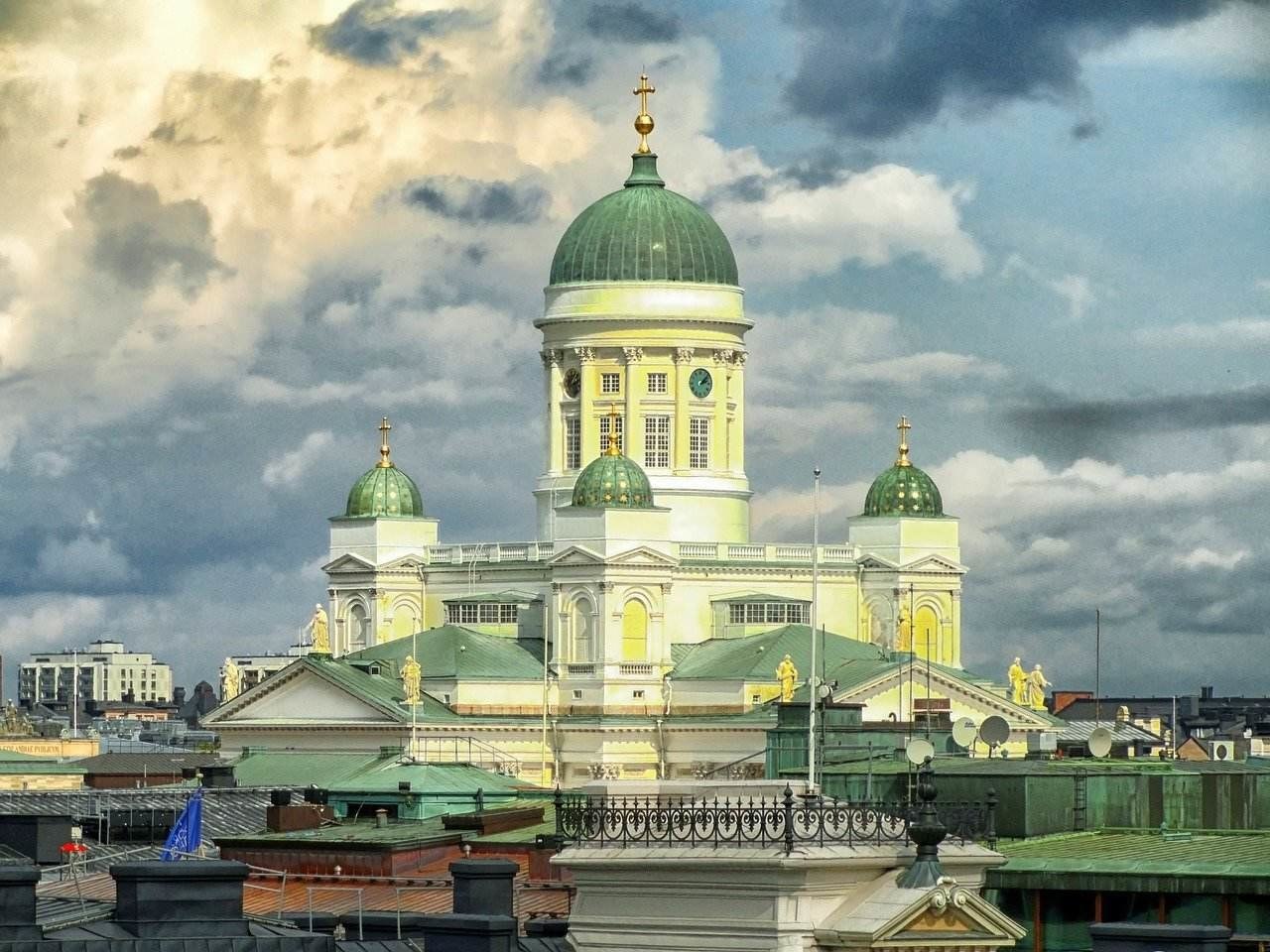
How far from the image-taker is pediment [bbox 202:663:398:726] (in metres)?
192

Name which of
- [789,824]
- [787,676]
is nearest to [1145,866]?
[789,824]

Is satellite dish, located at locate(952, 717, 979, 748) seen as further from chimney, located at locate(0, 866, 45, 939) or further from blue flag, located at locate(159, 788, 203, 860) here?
chimney, located at locate(0, 866, 45, 939)

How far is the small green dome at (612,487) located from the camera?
193375 millimetres

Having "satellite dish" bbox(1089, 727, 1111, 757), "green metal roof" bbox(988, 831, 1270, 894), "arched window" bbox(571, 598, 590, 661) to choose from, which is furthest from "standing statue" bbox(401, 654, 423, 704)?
"green metal roof" bbox(988, 831, 1270, 894)

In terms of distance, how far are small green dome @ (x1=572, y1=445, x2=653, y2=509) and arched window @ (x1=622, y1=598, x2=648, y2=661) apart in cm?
447

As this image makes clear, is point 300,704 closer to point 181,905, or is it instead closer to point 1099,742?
point 1099,742

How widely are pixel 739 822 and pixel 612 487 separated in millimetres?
147948

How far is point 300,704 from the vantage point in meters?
195

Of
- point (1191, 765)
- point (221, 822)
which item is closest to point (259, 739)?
point (221, 822)

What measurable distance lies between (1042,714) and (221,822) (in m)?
89.5

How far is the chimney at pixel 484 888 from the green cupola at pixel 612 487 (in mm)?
134846

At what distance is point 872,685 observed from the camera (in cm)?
18512

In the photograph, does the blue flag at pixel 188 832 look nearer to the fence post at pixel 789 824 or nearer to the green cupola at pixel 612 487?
the fence post at pixel 789 824

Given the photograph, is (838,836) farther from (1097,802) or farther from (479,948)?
(1097,802)
